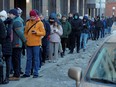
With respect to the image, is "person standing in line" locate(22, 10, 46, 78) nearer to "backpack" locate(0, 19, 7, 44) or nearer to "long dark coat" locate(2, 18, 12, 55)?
"long dark coat" locate(2, 18, 12, 55)

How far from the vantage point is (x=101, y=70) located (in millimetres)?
5027

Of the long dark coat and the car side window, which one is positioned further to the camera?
the long dark coat

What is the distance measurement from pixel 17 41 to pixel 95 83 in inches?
196

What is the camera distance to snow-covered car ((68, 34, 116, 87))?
4758 mm

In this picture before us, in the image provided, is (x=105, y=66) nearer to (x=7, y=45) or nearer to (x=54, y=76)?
(x=7, y=45)

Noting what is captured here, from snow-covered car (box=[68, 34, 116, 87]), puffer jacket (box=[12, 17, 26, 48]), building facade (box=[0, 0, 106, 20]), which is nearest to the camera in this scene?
snow-covered car (box=[68, 34, 116, 87])

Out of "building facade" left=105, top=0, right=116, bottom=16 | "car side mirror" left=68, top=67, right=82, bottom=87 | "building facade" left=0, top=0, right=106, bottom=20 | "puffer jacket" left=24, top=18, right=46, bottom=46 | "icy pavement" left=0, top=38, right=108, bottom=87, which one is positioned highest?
"building facade" left=105, top=0, right=116, bottom=16

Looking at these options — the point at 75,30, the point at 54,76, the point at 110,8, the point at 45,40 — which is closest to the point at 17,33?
the point at 54,76

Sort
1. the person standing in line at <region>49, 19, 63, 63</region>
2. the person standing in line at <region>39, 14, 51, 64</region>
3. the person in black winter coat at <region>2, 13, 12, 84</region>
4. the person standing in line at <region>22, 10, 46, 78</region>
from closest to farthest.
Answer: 1. the person in black winter coat at <region>2, 13, 12, 84</region>
2. the person standing in line at <region>22, 10, 46, 78</region>
3. the person standing in line at <region>39, 14, 51, 64</region>
4. the person standing in line at <region>49, 19, 63, 63</region>

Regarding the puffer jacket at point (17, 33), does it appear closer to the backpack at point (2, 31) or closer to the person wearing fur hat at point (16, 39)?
the person wearing fur hat at point (16, 39)

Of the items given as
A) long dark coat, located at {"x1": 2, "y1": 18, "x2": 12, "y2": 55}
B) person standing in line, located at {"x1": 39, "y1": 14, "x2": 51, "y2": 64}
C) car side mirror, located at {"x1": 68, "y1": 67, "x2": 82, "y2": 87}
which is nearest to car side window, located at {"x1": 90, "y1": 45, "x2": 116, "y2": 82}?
car side mirror, located at {"x1": 68, "y1": 67, "x2": 82, "y2": 87}

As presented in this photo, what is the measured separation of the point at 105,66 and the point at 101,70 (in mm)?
100

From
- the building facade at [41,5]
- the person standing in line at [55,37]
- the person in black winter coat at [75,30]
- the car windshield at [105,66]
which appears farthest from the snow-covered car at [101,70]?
the person in black winter coat at [75,30]

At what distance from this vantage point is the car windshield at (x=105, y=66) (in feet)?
16.0
